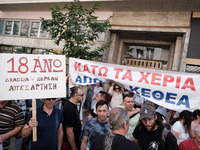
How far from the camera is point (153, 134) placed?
2.12m

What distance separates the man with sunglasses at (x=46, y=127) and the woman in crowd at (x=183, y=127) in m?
2.31

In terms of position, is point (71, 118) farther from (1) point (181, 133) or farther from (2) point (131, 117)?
(1) point (181, 133)

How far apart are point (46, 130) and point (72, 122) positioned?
549 mm

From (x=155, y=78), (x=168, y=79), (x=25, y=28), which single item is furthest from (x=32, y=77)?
(x=25, y=28)

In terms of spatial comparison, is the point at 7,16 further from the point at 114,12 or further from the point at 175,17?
the point at 175,17

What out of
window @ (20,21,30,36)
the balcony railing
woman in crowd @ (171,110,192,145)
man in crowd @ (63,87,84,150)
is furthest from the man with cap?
window @ (20,21,30,36)

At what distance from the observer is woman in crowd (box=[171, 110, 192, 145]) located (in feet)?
9.61

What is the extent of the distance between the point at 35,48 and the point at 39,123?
997cm

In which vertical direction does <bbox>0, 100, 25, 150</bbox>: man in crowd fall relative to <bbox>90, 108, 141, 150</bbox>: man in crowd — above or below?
below

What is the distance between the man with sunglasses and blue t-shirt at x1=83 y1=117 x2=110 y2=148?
0.52 metres

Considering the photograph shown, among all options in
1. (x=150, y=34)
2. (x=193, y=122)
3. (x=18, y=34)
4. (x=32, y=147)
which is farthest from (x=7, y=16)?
(x=193, y=122)

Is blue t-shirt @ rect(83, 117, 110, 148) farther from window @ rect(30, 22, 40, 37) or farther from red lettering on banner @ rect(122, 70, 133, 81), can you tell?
window @ rect(30, 22, 40, 37)

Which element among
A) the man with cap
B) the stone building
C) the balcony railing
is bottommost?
the man with cap

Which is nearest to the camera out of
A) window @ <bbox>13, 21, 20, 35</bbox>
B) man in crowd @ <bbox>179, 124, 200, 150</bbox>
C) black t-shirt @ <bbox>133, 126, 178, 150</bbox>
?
black t-shirt @ <bbox>133, 126, 178, 150</bbox>
